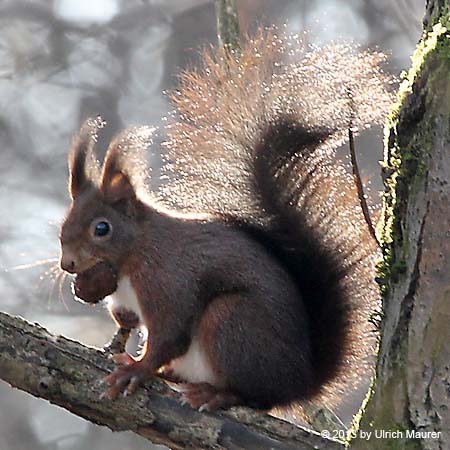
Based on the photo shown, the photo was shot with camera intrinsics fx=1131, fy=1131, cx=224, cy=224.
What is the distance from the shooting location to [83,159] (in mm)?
2920

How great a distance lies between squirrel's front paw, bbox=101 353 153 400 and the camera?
2455 mm

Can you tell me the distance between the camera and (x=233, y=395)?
262 centimetres

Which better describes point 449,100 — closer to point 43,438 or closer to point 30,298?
point 30,298

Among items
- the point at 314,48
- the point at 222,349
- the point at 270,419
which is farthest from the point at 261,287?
the point at 314,48

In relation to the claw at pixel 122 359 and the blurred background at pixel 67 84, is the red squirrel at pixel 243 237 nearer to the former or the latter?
the claw at pixel 122 359

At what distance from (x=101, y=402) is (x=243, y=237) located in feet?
1.93

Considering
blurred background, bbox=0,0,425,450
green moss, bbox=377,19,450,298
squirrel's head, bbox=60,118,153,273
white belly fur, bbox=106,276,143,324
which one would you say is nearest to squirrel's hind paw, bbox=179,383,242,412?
white belly fur, bbox=106,276,143,324

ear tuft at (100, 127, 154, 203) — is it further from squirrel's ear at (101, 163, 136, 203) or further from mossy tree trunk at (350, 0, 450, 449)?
mossy tree trunk at (350, 0, 450, 449)

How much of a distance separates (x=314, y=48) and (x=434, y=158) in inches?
29.6

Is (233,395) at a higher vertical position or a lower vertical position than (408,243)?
lower

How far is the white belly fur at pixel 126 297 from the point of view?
2785mm

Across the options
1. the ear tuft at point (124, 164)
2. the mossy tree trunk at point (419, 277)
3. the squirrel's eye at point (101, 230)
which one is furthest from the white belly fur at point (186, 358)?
the mossy tree trunk at point (419, 277)

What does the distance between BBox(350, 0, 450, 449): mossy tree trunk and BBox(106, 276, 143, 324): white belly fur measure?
31.9 inches

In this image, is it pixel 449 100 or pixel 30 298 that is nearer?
pixel 449 100
